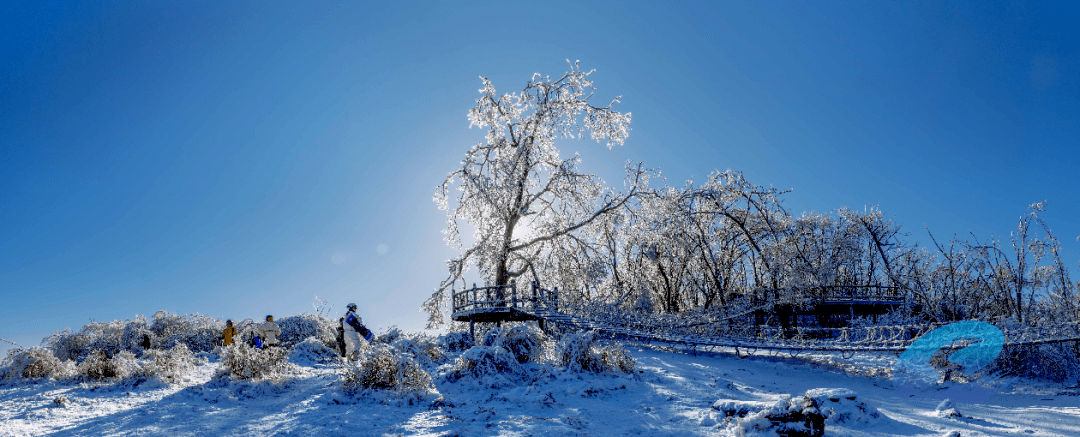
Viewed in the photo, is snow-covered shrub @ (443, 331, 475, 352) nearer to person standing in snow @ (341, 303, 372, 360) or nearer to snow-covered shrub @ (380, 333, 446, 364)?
person standing in snow @ (341, 303, 372, 360)

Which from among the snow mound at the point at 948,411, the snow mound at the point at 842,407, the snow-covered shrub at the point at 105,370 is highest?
the snow-covered shrub at the point at 105,370

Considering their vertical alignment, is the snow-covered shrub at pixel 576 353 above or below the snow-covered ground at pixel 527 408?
above

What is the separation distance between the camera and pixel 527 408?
6.64 m

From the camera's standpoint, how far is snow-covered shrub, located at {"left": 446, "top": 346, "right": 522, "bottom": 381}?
862cm

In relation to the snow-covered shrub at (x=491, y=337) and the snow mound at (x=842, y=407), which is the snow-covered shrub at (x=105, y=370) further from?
the snow mound at (x=842, y=407)

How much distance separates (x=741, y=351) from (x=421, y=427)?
11.3 m

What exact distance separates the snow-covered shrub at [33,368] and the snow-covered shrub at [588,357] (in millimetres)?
9396

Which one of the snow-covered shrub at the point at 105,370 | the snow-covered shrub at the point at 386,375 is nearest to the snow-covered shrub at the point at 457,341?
the snow-covered shrub at the point at 386,375

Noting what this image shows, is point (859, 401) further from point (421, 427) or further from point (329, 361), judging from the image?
point (329, 361)

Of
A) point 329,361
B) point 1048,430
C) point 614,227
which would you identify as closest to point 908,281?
point 614,227

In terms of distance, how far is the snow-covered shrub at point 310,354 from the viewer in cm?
1289

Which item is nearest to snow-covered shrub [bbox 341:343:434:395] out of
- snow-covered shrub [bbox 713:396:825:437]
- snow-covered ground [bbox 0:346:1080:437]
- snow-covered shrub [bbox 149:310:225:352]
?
snow-covered ground [bbox 0:346:1080:437]

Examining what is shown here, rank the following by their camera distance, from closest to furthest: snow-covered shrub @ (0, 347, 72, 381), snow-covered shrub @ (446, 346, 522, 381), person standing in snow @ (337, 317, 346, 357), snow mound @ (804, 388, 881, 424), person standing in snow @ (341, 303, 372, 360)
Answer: snow mound @ (804, 388, 881, 424) → snow-covered shrub @ (446, 346, 522, 381) → snow-covered shrub @ (0, 347, 72, 381) → person standing in snow @ (341, 303, 372, 360) → person standing in snow @ (337, 317, 346, 357)

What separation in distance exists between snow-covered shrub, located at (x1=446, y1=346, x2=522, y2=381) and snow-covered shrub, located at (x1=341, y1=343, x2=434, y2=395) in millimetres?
1119
